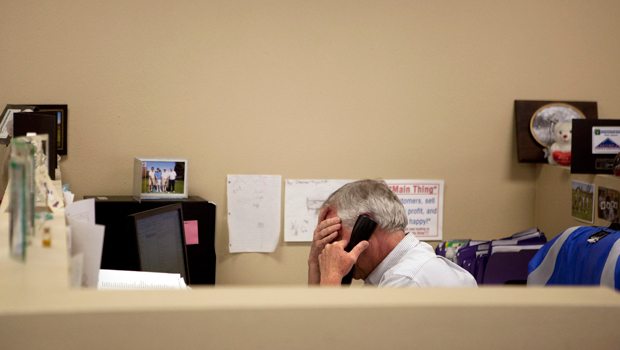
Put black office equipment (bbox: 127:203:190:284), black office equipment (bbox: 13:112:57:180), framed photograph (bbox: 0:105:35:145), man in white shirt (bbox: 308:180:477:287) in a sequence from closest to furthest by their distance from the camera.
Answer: black office equipment (bbox: 13:112:57:180) < man in white shirt (bbox: 308:180:477:287) < black office equipment (bbox: 127:203:190:284) < framed photograph (bbox: 0:105:35:145)

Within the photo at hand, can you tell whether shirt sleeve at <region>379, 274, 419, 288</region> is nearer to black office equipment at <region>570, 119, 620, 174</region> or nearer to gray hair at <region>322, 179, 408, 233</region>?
gray hair at <region>322, 179, 408, 233</region>

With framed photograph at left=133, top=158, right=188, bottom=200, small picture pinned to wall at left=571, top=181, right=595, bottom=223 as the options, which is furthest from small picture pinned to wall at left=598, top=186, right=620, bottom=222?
framed photograph at left=133, top=158, right=188, bottom=200

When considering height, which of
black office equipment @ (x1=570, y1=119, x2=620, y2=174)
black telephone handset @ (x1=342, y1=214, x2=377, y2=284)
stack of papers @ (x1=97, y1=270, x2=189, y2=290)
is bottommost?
stack of papers @ (x1=97, y1=270, x2=189, y2=290)

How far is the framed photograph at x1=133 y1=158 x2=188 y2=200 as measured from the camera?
231cm

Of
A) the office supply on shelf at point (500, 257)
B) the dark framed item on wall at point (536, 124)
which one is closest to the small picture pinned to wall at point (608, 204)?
the office supply on shelf at point (500, 257)

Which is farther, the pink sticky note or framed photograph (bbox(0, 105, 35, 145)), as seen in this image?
the pink sticky note

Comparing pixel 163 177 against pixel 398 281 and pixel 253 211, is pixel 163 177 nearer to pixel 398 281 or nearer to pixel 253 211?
pixel 253 211

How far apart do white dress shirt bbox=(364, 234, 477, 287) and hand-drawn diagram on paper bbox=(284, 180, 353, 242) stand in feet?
3.22

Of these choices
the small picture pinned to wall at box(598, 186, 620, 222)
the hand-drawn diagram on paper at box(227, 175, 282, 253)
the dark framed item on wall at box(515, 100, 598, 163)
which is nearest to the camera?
the small picture pinned to wall at box(598, 186, 620, 222)

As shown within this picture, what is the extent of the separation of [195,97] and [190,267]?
811mm

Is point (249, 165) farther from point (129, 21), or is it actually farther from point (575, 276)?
point (575, 276)

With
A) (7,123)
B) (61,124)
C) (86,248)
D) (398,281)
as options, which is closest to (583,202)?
(398,281)

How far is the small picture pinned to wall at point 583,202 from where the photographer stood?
2.38 meters

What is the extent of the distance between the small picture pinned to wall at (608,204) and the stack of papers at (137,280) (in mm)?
1909
